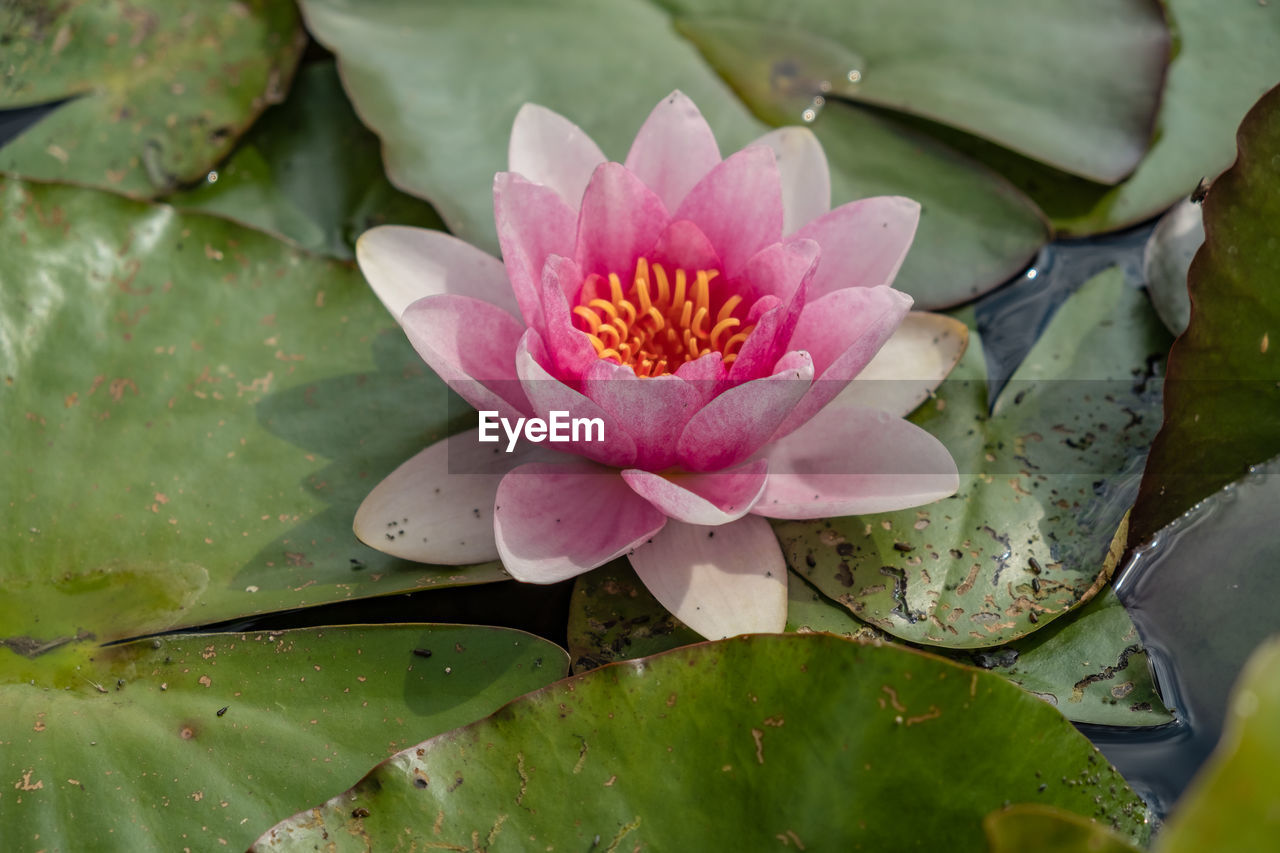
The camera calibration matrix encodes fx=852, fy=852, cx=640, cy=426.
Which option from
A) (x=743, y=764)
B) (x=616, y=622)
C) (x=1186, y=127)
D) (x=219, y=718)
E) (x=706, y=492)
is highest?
(x=1186, y=127)

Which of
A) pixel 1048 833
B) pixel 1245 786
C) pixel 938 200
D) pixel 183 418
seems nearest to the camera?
pixel 1245 786

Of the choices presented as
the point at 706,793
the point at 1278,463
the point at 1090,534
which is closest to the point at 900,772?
the point at 706,793

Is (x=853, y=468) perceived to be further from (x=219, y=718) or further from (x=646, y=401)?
(x=219, y=718)

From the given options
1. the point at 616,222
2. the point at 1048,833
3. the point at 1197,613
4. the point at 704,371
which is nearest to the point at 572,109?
the point at 616,222

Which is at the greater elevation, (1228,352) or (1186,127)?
(1186,127)

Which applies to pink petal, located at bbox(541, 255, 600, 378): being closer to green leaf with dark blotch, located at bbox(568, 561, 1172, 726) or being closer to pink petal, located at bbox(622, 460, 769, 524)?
pink petal, located at bbox(622, 460, 769, 524)

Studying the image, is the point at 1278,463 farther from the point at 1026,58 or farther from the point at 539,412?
the point at 539,412

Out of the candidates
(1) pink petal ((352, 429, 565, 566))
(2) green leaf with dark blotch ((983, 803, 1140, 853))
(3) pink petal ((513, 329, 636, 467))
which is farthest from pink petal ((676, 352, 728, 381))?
(2) green leaf with dark blotch ((983, 803, 1140, 853))
